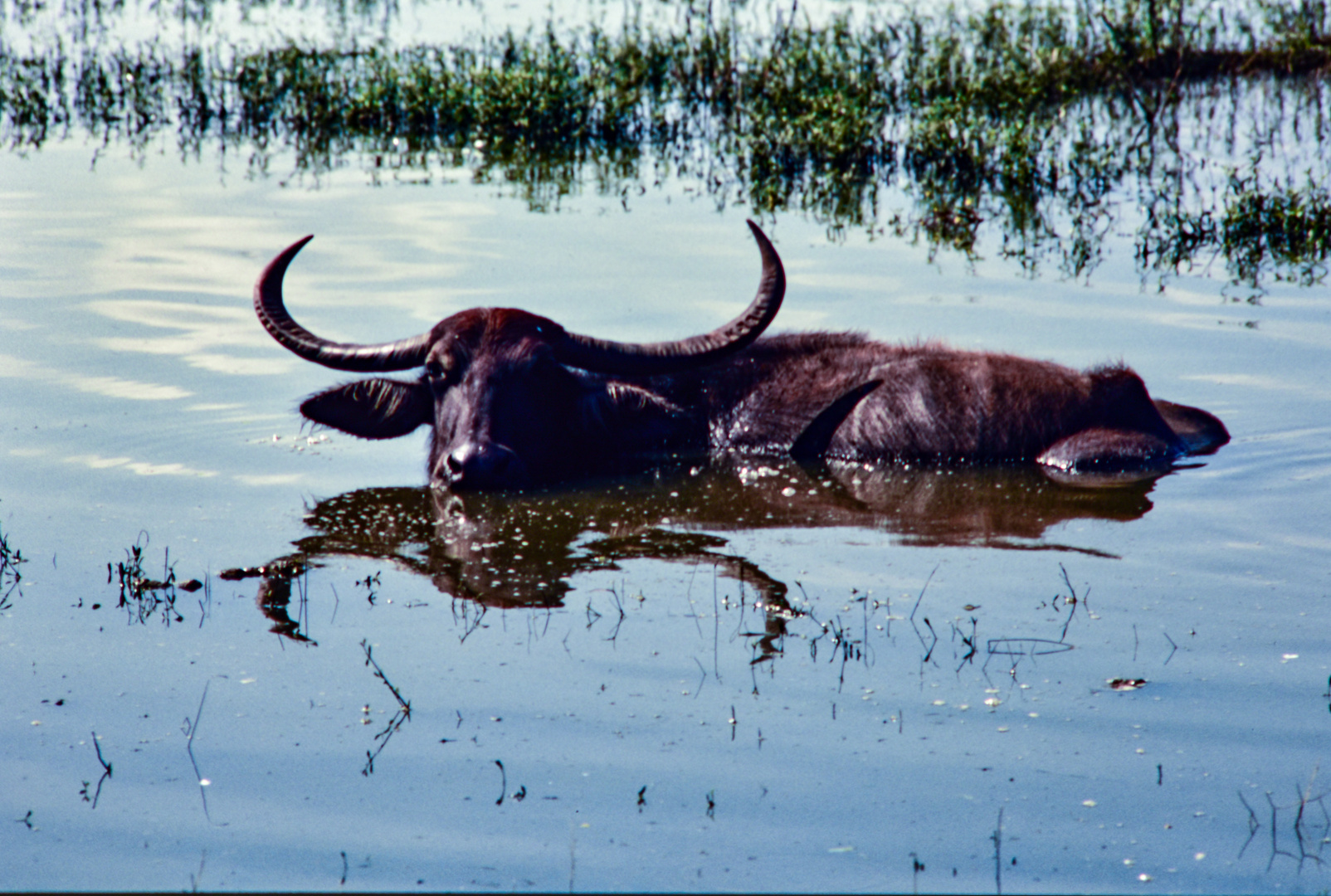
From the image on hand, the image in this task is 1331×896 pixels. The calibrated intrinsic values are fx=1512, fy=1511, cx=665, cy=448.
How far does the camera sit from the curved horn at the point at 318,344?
6914 mm

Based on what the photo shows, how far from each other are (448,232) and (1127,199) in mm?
5189

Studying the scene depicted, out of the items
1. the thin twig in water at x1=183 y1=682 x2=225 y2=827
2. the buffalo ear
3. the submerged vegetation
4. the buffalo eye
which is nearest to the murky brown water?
the thin twig in water at x1=183 y1=682 x2=225 y2=827

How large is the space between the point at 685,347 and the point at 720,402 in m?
0.36

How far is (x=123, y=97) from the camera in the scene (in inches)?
600

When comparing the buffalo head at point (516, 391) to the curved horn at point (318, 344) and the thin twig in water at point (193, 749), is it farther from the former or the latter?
the thin twig in water at point (193, 749)

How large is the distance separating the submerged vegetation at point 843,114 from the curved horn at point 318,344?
16.1 ft

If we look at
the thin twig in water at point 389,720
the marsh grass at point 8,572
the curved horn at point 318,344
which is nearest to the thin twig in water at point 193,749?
the thin twig in water at point 389,720

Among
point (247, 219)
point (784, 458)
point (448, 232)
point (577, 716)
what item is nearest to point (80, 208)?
point (247, 219)

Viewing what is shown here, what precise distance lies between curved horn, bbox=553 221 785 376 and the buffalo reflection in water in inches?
20.3

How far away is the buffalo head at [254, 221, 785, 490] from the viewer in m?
6.59

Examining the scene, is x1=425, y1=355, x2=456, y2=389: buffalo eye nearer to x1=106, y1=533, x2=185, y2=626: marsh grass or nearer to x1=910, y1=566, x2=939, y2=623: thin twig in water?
x1=106, y1=533, x2=185, y2=626: marsh grass

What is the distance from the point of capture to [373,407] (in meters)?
7.13

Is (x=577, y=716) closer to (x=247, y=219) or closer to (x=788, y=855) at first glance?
(x=788, y=855)

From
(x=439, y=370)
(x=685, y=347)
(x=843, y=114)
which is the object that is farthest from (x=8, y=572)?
(x=843, y=114)
